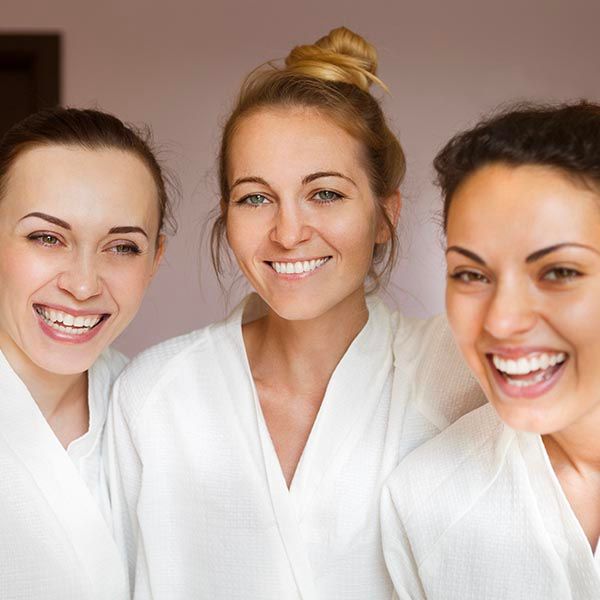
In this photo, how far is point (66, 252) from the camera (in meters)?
1.66

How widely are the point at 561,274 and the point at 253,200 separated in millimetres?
679

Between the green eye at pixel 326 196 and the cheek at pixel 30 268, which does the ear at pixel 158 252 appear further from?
the green eye at pixel 326 196

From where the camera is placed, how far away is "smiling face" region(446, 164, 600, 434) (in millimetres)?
1191

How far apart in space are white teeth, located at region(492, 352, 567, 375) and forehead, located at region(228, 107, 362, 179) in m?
0.57

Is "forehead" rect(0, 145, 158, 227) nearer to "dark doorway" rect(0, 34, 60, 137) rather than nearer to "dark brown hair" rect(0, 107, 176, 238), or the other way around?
"dark brown hair" rect(0, 107, 176, 238)

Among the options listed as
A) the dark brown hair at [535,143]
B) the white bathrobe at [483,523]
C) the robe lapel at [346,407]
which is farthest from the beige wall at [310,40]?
the dark brown hair at [535,143]


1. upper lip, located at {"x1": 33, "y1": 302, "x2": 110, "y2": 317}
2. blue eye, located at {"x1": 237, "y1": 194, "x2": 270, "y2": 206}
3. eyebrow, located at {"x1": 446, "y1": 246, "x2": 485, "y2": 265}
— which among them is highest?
blue eye, located at {"x1": 237, "y1": 194, "x2": 270, "y2": 206}

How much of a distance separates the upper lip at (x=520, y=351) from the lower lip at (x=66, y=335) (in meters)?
0.79

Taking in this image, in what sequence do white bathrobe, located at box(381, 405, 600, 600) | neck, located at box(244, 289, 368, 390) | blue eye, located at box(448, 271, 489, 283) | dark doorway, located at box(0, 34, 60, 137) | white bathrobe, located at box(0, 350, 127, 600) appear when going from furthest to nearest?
dark doorway, located at box(0, 34, 60, 137), neck, located at box(244, 289, 368, 390), white bathrobe, located at box(0, 350, 127, 600), white bathrobe, located at box(381, 405, 600, 600), blue eye, located at box(448, 271, 489, 283)

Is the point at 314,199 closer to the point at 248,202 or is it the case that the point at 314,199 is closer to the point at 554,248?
the point at 248,202

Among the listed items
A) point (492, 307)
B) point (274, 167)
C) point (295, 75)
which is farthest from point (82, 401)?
point (492, 307)

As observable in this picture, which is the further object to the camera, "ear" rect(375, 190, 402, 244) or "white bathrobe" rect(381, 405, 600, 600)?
"ear" rect(375, 190, 402, 244)

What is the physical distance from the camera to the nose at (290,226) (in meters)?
1.63

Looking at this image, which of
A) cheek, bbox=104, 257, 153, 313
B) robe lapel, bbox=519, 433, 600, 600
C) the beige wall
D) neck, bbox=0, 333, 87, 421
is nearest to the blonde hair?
cheek, bbox=104, 257, 153, 313
